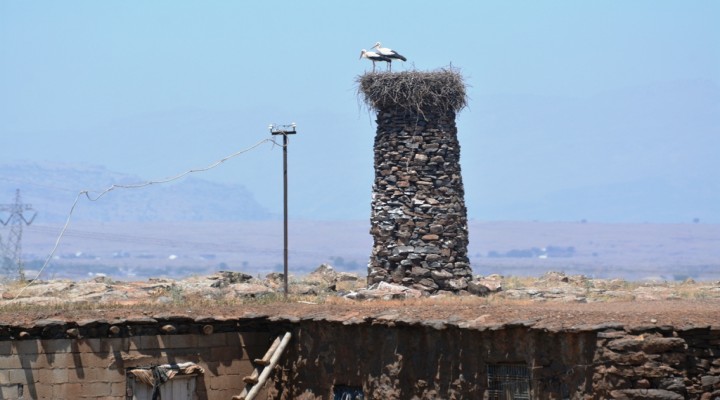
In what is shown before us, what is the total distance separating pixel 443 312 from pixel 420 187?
820 cm

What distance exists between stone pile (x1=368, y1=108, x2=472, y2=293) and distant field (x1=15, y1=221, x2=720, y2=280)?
100545mm

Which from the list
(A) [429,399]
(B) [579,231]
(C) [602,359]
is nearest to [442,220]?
(A) [429,399]

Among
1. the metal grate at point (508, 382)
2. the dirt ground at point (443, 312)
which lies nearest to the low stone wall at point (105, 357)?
the dirt ground at point (443, 312)

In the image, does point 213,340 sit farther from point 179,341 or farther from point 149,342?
point 149,342

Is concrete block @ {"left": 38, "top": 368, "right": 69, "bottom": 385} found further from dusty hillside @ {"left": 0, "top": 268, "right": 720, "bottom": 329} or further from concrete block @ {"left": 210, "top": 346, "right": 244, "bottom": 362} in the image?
concrete block @ {"left": 210, "top": 346, "right": 244, "bottom": 362}

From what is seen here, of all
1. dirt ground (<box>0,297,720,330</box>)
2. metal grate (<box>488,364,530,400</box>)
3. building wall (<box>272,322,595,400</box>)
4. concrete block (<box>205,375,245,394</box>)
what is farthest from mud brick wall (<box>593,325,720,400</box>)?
concrete block (<box>205,375,245,394</box>)

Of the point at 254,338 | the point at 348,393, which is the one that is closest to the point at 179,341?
the point at 254,338

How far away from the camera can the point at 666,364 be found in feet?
63.9

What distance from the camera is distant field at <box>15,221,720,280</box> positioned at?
5965 inches

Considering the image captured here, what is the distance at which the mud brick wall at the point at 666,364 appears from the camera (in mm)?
19406

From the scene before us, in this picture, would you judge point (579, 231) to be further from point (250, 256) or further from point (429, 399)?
point (429, 399)

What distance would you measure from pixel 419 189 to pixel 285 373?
298 inches

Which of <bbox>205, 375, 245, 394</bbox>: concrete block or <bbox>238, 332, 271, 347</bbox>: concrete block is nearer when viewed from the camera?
<bbox>205, 375, 245, 394</bbox>: concrete block

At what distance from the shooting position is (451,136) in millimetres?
31438
